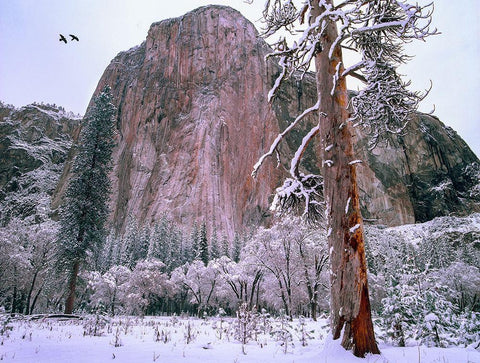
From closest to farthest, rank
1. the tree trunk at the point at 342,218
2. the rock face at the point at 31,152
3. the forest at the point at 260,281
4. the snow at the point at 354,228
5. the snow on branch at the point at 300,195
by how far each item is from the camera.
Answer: the tree trunk at the point at 342,218
the snow at the point at 354,228
the forest at the point at 260,281
the snow on branch at the point at 300,195
the rock face at the point at 31,152

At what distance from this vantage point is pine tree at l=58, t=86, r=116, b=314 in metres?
18.5

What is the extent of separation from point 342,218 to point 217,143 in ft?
314

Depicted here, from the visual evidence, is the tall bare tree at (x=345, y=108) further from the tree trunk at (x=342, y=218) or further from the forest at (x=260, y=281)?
the forest at (x=260, y=281)

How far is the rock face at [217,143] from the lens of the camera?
307ft

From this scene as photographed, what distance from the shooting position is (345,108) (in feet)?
16.8

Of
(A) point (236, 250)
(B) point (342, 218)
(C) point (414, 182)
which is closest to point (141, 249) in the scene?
(A) point (236, 250)

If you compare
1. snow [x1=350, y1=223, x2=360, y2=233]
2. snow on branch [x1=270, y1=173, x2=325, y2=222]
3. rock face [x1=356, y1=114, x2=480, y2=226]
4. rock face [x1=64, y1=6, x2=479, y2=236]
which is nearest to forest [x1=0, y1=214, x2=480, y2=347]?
snow on branch [x1=270, y1=173, x2=325, y2=222]

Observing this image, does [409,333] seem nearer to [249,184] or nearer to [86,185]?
[86,185]

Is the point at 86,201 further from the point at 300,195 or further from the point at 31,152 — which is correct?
the point at 31,152

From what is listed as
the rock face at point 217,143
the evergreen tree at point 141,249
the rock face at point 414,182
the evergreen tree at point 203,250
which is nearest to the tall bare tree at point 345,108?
the evergreen tree at point 203,250

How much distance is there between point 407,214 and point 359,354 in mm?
130206

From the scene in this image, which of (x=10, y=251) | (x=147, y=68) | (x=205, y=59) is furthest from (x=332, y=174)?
(x=147, y=68)

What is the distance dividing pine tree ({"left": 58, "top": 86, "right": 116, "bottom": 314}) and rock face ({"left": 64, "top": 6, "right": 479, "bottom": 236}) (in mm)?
63437

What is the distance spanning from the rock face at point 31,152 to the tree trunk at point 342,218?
129 meters
